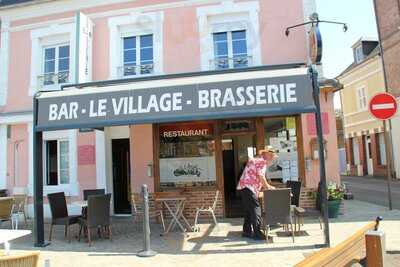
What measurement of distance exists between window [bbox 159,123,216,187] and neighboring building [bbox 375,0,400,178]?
1460 cm

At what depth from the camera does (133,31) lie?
1156 cm

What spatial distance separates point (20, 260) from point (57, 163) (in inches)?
344

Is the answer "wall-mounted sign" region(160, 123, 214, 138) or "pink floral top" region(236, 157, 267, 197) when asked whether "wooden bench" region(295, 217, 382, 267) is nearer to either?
"pink floral top" region(236, 157, 267, 197)

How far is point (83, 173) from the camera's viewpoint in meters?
11.4

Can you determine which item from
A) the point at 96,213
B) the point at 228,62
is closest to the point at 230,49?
the point at 228,62

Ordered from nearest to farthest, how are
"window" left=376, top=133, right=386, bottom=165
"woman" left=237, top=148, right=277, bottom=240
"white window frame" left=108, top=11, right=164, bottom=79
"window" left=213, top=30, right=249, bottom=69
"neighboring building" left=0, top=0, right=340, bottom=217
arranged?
"woman" left=237, top=148, right=277, bottom=240
"neighboring building" left=0, top=0, right=340, bottom=217
"window" left=213, top=30, right=249, bottom=69
"white window frame" left=108, top=11, right=164, bottom=79
"window" left=376, top=133, right=386, bottom=165

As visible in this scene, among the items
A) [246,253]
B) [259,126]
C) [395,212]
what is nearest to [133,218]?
[259,126]

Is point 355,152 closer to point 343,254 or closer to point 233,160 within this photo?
point 233,160

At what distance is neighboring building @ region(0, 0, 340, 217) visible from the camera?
1043 centimetres

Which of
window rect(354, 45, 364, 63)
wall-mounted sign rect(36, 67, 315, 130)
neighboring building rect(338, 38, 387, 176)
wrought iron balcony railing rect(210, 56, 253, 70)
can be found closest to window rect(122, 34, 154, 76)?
wrought iron balcony railing rect(210, 56, 253, 70)

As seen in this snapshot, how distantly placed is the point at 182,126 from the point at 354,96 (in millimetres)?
20623

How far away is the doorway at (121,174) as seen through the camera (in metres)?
11.8

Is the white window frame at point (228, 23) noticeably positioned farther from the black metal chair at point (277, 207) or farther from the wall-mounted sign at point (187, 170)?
the black metal chair at point (277, 207)

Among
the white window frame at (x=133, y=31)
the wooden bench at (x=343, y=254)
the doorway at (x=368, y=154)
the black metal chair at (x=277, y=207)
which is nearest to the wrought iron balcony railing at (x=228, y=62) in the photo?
the white window frame at (x=133, y=31)
